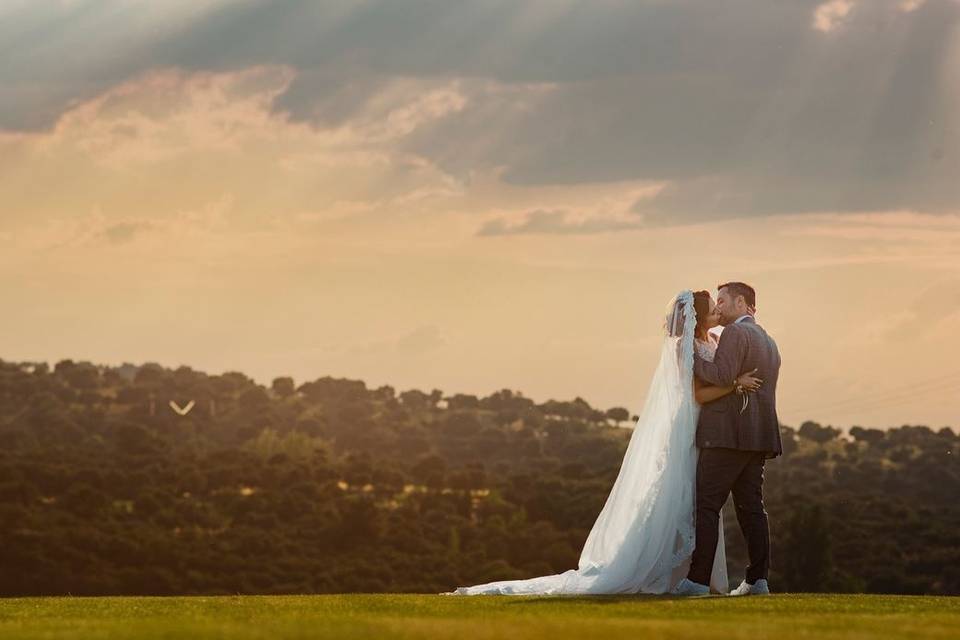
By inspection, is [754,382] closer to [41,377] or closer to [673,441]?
[673,441]

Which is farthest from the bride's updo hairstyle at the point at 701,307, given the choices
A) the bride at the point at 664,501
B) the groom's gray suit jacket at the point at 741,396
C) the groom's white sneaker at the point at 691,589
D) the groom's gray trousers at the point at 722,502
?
the groom's white sneaker at the point at 691,589

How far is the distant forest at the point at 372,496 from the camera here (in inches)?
2486

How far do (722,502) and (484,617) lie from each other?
399 cm

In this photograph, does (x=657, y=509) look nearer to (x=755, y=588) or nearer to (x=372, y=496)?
(x=755, y=588)

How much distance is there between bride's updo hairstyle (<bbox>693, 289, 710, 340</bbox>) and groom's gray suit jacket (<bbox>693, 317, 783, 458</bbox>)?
0.46 metres

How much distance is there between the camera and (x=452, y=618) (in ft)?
37.4

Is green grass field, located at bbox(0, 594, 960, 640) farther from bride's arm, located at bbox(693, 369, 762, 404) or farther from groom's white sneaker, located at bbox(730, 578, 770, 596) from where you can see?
bride's arm, located at bbox(693, 369, 762, 404)

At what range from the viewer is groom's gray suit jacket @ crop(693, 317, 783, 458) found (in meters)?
14.4

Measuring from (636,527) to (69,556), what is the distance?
→ 172 feet

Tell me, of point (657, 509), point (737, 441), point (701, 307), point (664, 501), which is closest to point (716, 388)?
point (737, 441)

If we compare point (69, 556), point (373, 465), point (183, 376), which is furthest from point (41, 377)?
point (69, 556)

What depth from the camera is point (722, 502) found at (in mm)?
14758

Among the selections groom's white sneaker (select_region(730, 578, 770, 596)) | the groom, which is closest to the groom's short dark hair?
the groom

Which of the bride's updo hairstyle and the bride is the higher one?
the bride's updo hairstyle
